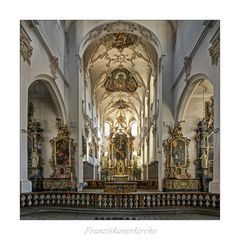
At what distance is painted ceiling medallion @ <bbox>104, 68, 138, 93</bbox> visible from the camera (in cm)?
2592

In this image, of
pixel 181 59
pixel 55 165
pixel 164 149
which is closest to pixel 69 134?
pixel 55 165

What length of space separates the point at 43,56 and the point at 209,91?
24.0 ft

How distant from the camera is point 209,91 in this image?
51.1ft

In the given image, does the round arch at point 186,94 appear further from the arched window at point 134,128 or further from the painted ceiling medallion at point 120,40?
the arched window at point 134,128

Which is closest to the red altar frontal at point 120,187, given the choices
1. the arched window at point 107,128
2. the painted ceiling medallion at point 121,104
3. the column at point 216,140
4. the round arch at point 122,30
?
the round arch at point 122,30

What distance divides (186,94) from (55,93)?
5495mm

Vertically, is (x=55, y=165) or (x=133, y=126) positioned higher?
(x=133, y=126)

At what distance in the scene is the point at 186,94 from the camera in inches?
587

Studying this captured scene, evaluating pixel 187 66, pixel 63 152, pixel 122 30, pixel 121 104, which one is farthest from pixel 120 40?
pixel 121 104

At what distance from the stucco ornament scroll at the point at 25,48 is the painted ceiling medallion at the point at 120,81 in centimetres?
1572

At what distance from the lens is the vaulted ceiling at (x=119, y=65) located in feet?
65.4

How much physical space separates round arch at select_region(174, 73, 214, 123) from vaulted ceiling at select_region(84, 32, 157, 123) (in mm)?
4407

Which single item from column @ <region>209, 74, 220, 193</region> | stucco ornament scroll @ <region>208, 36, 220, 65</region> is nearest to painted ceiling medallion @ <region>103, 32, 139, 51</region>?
stucco ornament scroll @ <region>208, 36, 220, 65</region>

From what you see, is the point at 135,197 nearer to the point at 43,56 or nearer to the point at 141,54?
the point at 43,56
